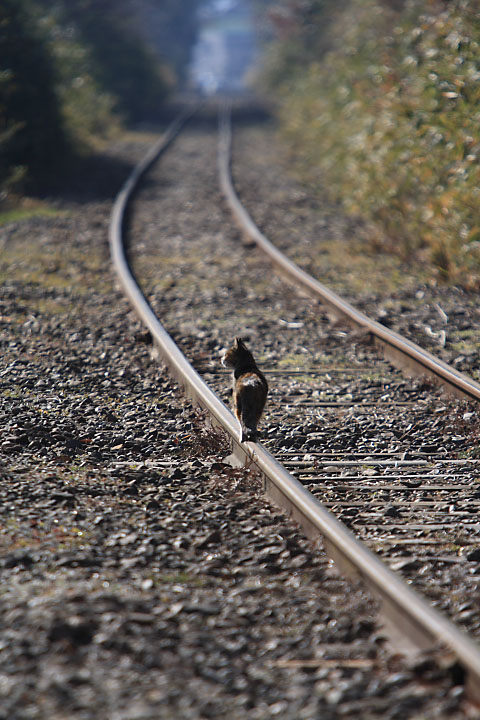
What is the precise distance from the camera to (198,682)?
7.85ft

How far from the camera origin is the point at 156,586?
2.96m

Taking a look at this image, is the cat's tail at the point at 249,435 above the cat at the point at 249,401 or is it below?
below

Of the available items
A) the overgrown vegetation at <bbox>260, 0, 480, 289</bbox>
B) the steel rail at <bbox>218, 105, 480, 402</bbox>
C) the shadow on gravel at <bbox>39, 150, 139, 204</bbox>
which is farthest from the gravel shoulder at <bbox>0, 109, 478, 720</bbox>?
the shadow on gravel at <bbox>39, 150, 139, 204</bbox>

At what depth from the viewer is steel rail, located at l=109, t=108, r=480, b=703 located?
7.96 ft

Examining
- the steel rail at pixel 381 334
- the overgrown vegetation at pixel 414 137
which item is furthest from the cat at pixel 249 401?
the overgrown vegetation at pixel 414 137

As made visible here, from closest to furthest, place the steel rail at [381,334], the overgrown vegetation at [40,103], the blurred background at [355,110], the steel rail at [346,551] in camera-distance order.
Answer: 1. the steel rail at [346,551]
2. the steel rail at [381,334]
3. the blurred background at [355,110]
4. the overgrown vegetation at [40,103]

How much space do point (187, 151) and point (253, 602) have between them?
1796cm

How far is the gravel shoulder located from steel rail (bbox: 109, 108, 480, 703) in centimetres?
7

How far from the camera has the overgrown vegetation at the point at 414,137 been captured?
28.6 feet

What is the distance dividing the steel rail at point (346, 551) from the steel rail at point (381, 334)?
171 centimetres

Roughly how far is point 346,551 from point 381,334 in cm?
347

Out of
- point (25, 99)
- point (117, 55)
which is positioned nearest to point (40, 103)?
point (25, 99)

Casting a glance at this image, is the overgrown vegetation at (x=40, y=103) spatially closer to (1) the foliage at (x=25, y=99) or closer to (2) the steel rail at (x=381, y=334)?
(1) the foliage at (x=25, y=99)

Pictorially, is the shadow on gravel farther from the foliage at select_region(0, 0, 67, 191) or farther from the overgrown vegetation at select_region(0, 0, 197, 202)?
the foliage at select_region(0, 0, 67, 191)
